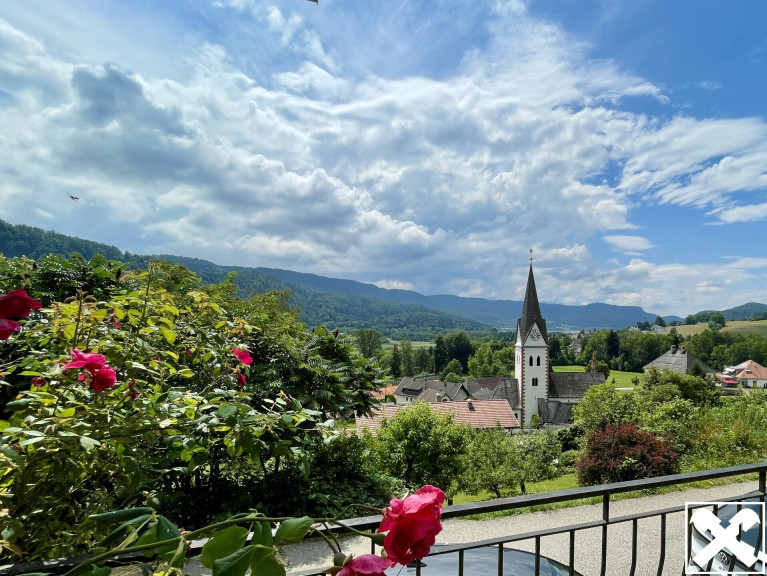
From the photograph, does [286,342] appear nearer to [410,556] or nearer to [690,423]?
[410,556]

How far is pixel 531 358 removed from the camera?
42750 mm

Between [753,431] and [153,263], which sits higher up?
[153,263]

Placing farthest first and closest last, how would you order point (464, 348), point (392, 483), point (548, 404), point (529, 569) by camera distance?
1. point (464, 348)
2. point (548, 404)
3. point (392, 483)
4. point (529, 569)

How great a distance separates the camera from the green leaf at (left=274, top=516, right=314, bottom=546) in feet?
2.09

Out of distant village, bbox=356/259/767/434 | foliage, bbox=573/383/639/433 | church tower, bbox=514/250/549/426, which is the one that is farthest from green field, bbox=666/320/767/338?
foliage, bbox=573/383/639/433

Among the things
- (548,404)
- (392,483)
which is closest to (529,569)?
(392,483)

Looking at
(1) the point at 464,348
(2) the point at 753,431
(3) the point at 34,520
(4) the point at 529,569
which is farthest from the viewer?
(1) the point at 464,348

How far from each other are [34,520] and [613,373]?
80340 millimetres

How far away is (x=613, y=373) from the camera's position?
70938 mm

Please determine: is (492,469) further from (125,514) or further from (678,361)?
(678,361)

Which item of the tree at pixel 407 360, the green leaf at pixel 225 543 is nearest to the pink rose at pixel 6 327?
the green leaf at pixel 225 543

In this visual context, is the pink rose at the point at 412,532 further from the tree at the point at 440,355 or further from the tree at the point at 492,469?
the tree at the point at 440,355

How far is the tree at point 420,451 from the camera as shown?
11016mm

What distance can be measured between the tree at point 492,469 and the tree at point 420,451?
87 centimetres
